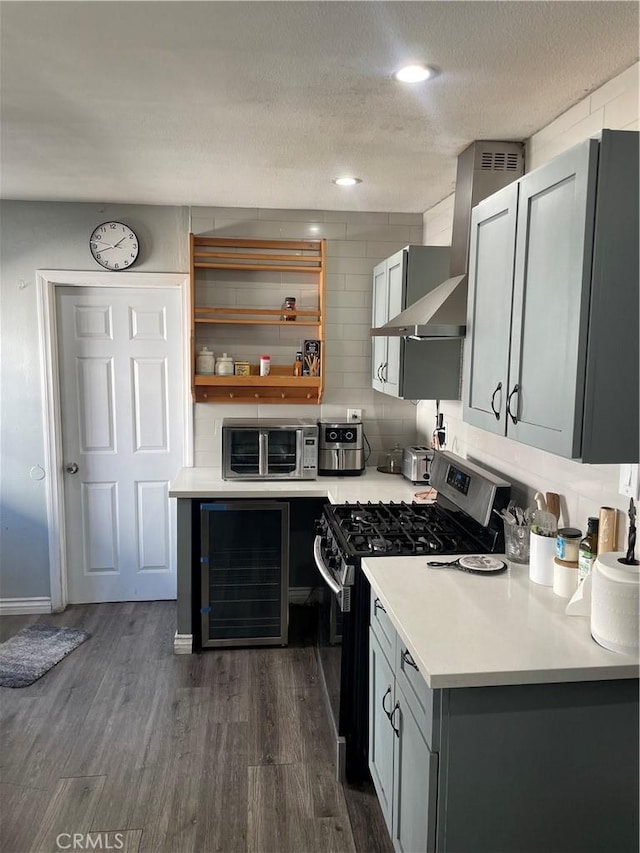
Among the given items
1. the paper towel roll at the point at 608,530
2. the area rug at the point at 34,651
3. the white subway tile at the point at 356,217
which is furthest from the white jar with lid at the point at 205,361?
the paper towel roll at the point at 608,530

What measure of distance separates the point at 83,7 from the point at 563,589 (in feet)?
6.85

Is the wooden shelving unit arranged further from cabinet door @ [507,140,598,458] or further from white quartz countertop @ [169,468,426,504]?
cabinet door @ [507,140,598,458]

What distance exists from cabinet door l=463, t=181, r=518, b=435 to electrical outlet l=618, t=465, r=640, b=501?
1.19 ft

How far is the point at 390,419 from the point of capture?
422 cm

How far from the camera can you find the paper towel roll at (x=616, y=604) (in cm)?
158

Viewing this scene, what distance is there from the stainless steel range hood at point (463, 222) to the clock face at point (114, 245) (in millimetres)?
1875

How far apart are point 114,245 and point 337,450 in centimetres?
182

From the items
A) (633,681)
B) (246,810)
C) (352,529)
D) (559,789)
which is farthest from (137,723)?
(633,681)

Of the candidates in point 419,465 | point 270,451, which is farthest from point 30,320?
point 419,465

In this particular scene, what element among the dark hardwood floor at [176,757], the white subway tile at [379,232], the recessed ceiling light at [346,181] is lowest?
the dark hardwood floor at [176,757]

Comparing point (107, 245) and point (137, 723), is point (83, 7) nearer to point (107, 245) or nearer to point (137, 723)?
point (107, 245)

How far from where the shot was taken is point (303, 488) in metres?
3.58

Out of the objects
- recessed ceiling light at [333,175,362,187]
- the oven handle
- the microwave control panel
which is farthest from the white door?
the oven handle

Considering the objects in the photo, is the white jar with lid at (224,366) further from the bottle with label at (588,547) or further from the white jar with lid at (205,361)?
the bottle with label at (588,547)
